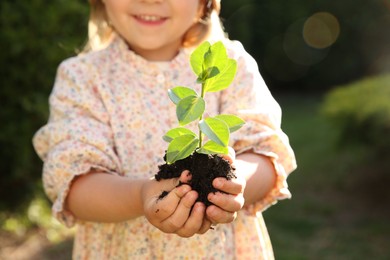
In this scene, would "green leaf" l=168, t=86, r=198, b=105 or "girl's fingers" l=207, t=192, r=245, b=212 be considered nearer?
"green leaf" l=168, t=86, r=198, b=105

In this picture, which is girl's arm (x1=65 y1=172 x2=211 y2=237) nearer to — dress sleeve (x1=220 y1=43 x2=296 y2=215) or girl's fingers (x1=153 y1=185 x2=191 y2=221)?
girl's fingers (x1=153 y1=185 x2=191 y2=221)

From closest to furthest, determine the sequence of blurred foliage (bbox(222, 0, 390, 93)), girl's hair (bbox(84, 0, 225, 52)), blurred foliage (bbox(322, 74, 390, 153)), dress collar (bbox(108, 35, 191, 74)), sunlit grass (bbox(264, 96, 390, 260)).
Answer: dress collar (bbox(108, 35, 191, 74)), girl's hair (bbox(84, 0, 225, 52)), sunlit grass (bbox(264, 96, 390, 260)), blurred foliage (bbox(322, 74, 390, 153)), blurred foliage (bbox(222, 0, 390, 93))

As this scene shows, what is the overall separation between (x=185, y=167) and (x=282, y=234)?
14.4 ft

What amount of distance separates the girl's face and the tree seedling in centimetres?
79

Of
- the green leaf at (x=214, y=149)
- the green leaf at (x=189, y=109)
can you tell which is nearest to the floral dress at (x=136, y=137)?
the green leaf at (x=214, y=149)

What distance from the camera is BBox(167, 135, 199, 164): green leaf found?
157cm

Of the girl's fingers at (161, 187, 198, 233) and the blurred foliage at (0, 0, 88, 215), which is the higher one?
the girl's fingers at (161, 187, 198, 233)

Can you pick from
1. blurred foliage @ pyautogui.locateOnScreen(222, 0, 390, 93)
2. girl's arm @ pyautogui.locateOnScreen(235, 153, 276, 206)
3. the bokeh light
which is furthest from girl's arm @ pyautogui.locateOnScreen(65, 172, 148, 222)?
A: the bokeh light

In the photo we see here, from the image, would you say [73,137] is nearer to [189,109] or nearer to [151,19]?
[151,19]

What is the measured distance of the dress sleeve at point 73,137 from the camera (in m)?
2.29

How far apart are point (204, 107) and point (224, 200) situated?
0.28 meters

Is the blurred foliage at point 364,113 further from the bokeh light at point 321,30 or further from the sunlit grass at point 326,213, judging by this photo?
the bokeh light at point 321,30

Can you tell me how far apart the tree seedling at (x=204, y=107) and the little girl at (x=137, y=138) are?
1.93 ft

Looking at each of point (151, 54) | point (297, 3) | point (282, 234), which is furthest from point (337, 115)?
point (297, 3)
